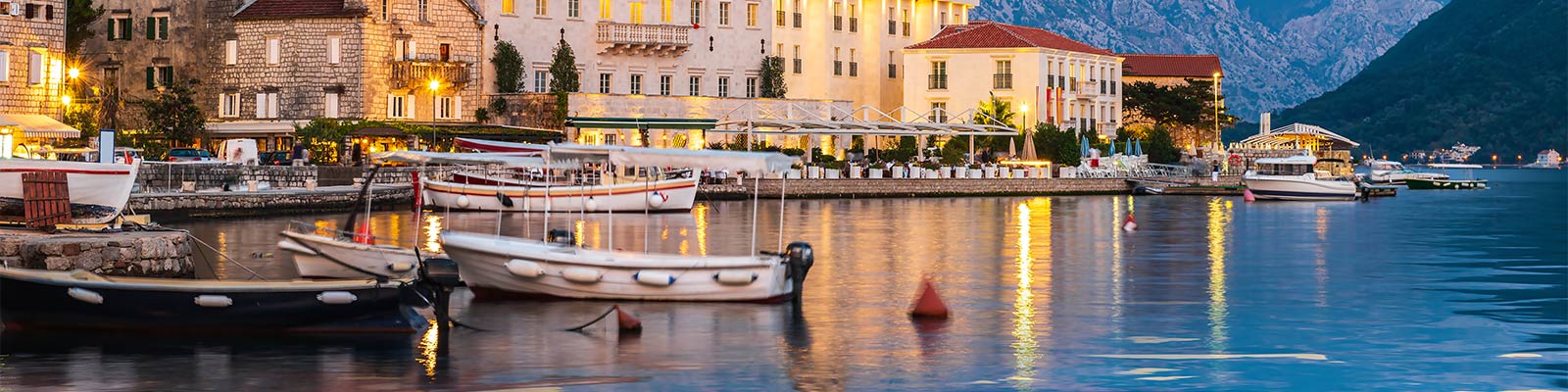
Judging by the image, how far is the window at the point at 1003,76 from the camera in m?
106

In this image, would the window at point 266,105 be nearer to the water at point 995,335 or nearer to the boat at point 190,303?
the water at point 995,335

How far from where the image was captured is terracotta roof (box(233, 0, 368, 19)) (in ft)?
264

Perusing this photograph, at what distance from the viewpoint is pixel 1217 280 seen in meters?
40.9

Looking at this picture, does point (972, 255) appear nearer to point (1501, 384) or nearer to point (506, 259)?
point (506, 259)

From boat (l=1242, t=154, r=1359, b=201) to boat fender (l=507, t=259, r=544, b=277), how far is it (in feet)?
216

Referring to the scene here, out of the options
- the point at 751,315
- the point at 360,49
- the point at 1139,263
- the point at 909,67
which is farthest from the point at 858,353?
the point at 909,67

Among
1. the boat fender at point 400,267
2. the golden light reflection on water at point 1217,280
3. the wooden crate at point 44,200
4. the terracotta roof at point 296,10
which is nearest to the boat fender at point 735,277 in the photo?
the boat fender at point 400,267

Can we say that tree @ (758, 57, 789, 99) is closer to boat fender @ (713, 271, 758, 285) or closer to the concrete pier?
the concrete pier

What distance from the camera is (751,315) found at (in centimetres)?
3108

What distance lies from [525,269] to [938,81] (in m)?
74.4

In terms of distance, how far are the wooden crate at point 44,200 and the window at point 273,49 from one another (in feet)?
150

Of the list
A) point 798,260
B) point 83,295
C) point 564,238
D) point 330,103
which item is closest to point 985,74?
point 330,103

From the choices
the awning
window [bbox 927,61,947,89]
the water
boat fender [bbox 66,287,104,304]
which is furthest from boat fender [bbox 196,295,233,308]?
window [bbox 927,61,947,89]

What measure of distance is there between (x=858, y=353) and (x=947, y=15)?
87899 mm
